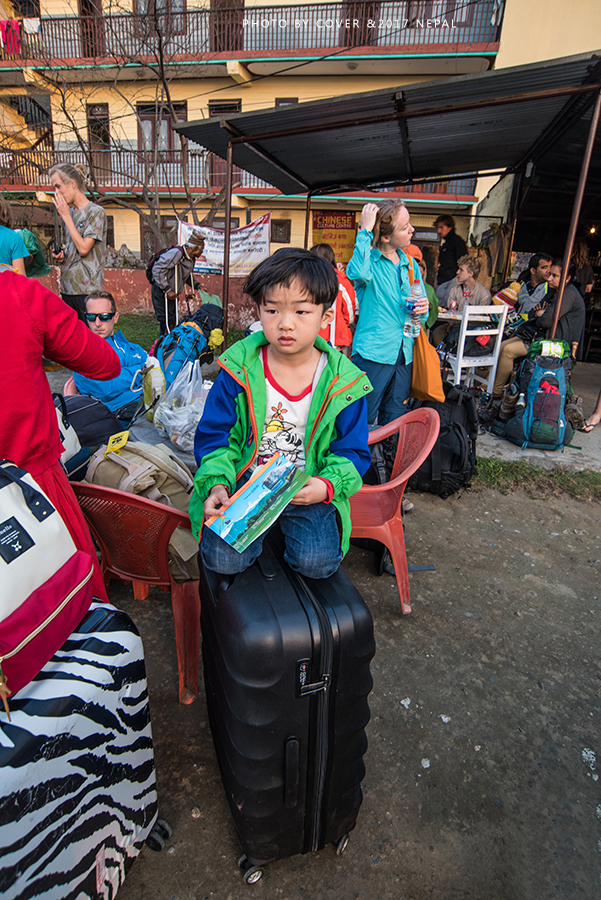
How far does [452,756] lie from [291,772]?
86cm

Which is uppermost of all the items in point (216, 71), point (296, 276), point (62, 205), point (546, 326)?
point (216, 71)

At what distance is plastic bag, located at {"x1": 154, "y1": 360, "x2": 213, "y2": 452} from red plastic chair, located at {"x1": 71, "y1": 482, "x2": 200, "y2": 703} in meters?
1.25

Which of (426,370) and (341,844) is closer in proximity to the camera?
(341,844)

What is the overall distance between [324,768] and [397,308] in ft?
9.69

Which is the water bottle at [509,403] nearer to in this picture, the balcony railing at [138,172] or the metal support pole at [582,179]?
the metal support pole at [582,179]

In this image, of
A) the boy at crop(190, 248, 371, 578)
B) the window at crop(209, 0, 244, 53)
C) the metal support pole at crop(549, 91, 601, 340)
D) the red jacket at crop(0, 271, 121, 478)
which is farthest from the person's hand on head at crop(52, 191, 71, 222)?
the window at crop(209, 0, 244, 53)

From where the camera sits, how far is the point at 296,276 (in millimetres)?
1568

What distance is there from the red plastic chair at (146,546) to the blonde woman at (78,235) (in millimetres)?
2768

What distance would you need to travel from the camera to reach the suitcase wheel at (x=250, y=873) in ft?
4.83

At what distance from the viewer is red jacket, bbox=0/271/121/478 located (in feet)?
5.28

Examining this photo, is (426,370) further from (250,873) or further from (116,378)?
(250,873)

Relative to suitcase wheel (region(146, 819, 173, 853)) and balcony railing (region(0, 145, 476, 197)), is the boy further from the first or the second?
balcony railing (region(0, 145, 476, 197))

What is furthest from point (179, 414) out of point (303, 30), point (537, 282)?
point (303, 30)

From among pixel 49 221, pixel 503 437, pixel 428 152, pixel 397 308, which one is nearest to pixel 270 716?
pixel 397 308
